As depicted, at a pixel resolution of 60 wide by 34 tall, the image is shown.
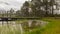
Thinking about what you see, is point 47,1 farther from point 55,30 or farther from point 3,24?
point 3,24

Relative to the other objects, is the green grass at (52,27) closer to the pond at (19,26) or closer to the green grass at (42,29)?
the green grass at (42,29)

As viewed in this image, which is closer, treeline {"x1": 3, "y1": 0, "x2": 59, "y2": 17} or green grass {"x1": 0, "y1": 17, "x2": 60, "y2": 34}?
green grass {"x1": 0, "y1": 17, "x2": 60, "y2": 34}

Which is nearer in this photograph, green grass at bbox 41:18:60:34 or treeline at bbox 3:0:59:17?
green grass at bbox 41:18:60:34

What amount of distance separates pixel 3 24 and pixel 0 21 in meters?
0.10

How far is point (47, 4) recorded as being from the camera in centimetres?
296

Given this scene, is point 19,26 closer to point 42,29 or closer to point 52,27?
point 42,29

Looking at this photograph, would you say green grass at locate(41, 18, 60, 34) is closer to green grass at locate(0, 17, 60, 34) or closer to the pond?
green grass at locate(0, 17, 60, 34)

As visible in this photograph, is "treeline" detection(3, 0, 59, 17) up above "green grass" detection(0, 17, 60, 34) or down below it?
above

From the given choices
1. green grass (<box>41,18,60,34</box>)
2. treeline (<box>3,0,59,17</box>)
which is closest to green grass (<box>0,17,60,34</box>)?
green grass (<box>41,18,60,34</box>)

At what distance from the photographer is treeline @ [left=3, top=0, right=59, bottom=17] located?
9.47ft

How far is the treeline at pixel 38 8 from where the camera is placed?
2886 millimetres

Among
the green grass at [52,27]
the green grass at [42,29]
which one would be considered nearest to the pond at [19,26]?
the green grass at [42,29]

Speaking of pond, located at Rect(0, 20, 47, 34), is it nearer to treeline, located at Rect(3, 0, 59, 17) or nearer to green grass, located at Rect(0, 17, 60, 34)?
green grass, located at Rect(0, 17, 60, 34)

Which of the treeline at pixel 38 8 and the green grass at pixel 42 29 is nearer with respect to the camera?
the green grass at pixel 42 29
